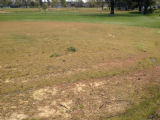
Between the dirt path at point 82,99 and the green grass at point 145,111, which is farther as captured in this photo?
the dirt path at point 82,99

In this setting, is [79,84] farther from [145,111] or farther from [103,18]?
[103,18]

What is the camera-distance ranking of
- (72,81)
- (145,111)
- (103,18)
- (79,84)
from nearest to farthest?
1. (145,111)
2. (79,84)
3. (72,81)
4. (103,18)

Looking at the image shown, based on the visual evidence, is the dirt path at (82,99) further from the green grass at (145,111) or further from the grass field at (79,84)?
the green grass at (145,111)

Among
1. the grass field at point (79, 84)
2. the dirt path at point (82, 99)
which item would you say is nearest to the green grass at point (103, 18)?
the grass field at point (79, 84)

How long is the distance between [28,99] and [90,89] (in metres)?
2.08

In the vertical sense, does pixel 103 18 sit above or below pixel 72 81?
above

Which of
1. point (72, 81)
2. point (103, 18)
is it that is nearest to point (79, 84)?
point (72, 81)

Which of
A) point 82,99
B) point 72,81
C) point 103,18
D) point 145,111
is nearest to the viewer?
point 145,111

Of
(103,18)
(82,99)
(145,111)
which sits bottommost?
(145,111)

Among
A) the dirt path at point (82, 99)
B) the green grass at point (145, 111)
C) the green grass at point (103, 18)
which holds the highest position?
the green grass at point (103, 18)

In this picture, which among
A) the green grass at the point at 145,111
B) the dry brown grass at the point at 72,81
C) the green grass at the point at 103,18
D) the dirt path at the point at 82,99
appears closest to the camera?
the green grass at the point at 145,111

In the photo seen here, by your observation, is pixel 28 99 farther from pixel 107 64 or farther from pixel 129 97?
pixel 107 64

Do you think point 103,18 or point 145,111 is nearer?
point 145,111

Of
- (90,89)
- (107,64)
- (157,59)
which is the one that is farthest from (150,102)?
(157,59)
